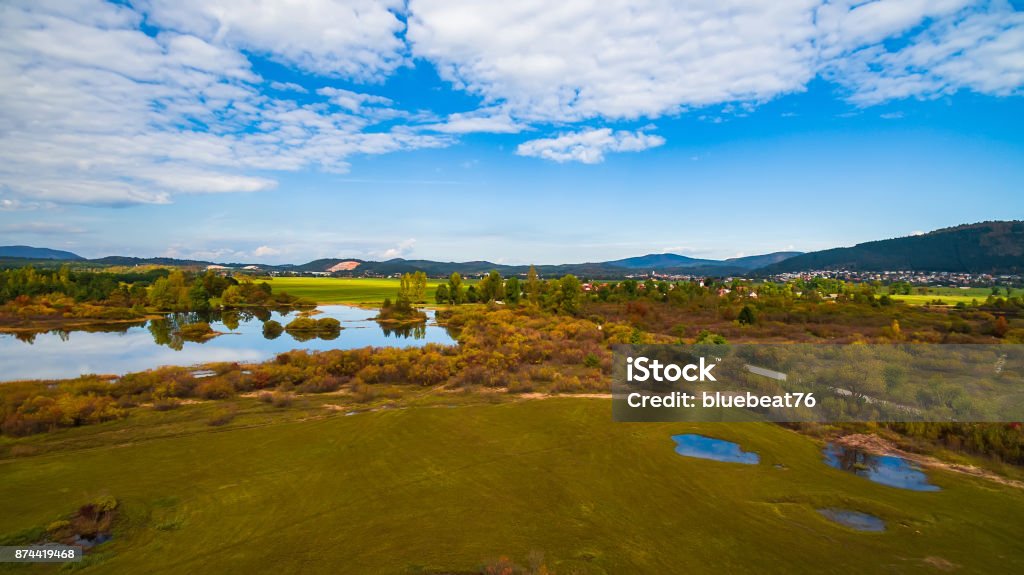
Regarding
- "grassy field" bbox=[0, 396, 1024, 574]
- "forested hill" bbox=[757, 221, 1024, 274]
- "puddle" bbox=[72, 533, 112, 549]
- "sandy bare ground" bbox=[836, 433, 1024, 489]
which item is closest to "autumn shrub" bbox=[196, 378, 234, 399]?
"grassy field" bbox=[0, 396, 1024, 574]

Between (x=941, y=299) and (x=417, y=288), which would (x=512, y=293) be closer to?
(x=417, y=288)

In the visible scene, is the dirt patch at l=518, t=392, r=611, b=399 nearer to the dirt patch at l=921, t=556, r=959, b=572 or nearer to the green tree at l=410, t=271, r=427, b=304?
the dirt patch at l=921, t=556, r=959, b=572

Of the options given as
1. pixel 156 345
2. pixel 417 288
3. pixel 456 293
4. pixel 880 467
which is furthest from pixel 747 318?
pixel 417 288

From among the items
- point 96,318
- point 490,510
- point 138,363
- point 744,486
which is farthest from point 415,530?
point 96,318

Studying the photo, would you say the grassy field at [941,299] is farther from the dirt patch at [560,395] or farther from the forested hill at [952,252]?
the dirt patch at [560,395]

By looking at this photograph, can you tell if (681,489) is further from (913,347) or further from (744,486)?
(913,347)
